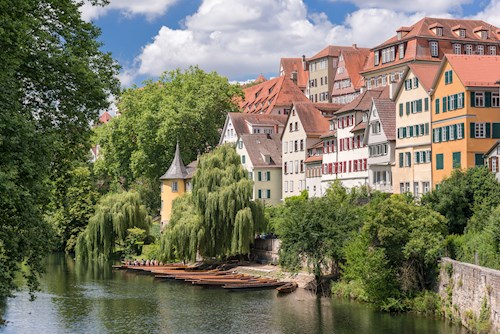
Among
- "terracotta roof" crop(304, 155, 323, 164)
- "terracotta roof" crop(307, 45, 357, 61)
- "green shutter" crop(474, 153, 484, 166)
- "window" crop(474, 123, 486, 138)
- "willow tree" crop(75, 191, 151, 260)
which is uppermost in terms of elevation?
"terracotta roof" crop(307, 45, 357, 61)

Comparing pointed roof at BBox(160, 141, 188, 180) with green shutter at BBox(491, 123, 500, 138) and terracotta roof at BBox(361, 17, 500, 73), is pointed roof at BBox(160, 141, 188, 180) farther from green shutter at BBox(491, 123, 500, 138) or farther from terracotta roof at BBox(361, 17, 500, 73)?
green shutter at BBox(491, 123, 500, 138)

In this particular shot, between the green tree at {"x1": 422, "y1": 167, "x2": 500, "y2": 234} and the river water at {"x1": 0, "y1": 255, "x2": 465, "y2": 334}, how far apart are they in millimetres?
6524

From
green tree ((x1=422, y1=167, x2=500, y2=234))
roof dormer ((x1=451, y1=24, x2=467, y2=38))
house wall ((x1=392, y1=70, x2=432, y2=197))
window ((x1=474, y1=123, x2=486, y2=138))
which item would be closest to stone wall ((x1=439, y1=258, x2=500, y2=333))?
green tree ((x1=422, y1=167, x2=500, y2=234))

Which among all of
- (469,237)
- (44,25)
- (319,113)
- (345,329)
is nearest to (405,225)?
(469,237)

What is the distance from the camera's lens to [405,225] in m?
39.3

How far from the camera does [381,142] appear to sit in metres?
60.2

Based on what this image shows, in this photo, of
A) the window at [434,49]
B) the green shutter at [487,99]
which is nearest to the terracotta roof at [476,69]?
the green shutter at [487,99]

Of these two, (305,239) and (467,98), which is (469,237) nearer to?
(305,239)

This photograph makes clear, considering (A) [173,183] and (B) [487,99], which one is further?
(A) [173,183]

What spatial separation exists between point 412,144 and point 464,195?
1451 centimetres

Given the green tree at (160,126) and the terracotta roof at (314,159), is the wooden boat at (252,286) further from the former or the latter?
the green tree at (160,126)

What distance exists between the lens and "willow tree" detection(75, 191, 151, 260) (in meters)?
66.2

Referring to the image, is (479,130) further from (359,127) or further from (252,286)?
(252,286)

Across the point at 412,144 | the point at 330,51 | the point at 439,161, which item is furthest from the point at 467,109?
the point at 330,51
